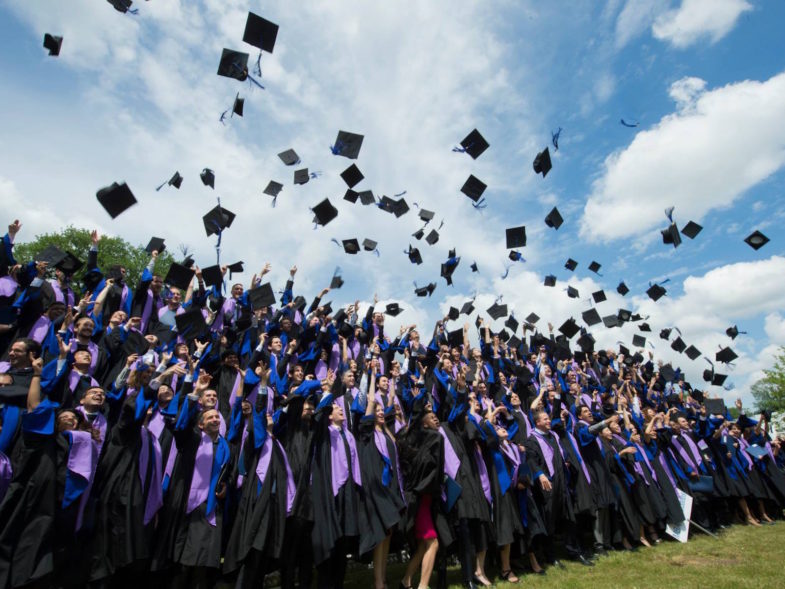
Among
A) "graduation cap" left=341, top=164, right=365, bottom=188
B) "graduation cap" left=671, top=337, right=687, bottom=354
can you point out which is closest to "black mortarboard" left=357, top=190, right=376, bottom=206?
Answer: "graduation cap" left=341, top=164, right=365, bottom=188

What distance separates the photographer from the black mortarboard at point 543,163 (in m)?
9.91

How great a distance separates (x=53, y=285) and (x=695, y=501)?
1166 centimetres

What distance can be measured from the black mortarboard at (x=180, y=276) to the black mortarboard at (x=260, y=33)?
3646mm

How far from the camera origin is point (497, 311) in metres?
12.0

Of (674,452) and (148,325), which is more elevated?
(148,325)

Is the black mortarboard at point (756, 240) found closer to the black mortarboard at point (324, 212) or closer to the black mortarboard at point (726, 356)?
the black mortarboard at point (726, 356)

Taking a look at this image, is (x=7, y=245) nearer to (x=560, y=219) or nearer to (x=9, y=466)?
(x=9, y=466)

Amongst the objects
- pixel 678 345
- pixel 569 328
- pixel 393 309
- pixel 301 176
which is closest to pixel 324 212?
pixel 301 176

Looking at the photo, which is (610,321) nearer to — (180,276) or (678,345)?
(678,345)

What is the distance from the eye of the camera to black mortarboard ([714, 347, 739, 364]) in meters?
13.9

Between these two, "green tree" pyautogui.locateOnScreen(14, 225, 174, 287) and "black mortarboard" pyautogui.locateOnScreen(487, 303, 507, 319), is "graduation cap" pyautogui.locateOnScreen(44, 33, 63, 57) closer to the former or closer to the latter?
"black mortarboard" pyautogui.locateOnScreen(487, 303, 507, 319)

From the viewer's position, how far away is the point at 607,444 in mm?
7867

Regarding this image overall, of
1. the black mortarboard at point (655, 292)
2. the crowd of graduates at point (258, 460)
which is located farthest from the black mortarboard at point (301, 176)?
the black mortarboard at point (655, 292)

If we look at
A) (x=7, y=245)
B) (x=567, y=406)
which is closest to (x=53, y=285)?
(x=7, y=245)
